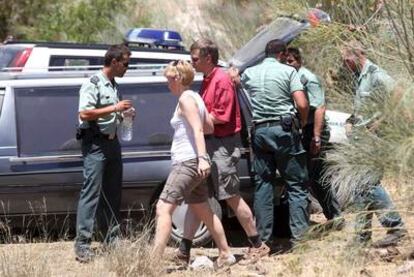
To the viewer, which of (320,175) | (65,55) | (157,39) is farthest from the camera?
(157,39)

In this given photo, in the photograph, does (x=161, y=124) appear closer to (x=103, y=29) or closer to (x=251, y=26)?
(x=251, y=26)

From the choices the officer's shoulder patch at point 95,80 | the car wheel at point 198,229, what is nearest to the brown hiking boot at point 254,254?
the car wheel at point 198,229

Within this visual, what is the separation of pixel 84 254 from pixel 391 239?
8.07ft

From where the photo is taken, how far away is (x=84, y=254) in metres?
7.29

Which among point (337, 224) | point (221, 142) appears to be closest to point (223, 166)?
point (221, 142)

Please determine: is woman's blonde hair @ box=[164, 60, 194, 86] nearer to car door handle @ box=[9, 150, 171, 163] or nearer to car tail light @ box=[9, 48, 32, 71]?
car door handle @ box=[9, 150, 171, 163]

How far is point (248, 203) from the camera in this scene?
26.3 feet

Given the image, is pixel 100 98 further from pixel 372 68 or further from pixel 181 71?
pixel 372 68

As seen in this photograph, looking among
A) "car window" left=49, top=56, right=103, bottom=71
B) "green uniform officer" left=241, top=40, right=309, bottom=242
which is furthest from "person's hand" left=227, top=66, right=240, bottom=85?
"car window" left=49, top=56, right=103, bottom=71

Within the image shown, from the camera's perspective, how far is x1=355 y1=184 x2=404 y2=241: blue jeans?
6016 millimetres

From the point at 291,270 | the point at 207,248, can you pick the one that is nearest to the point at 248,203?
the point at 207,248

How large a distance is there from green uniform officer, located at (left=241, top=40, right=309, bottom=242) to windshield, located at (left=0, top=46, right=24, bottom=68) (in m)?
3.85

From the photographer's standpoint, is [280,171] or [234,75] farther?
[234,75]

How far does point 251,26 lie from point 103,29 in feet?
14.6
